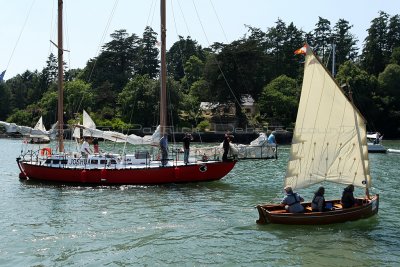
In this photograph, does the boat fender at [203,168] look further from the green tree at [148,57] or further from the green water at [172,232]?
the green tree at [148,57]

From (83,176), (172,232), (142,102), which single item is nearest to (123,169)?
(83,176)

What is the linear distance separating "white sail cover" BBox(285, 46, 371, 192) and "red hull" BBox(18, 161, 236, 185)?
12011mm

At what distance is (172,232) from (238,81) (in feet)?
274

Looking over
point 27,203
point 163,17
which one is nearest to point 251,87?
point 163,17

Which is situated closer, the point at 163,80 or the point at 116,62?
the point at 163,80

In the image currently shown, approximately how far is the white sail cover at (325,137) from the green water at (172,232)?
2480 millimetres

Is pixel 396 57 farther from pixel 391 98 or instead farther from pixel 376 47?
pixel 391 98

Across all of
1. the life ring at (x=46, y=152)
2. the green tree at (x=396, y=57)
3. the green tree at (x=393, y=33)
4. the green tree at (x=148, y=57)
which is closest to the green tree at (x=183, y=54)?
the green tree at (x=148, y=57)

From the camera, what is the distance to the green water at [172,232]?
18.3m

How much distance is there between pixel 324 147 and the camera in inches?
913

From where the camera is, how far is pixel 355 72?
107 meters

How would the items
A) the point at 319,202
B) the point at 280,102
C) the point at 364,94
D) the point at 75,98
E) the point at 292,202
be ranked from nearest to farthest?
the point at 292,202
the point at 319,202
the point at 280,102
the point at 364,94
the point at 75,98

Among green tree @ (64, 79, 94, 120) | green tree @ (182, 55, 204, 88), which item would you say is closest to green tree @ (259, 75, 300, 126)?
green tree @ (182, 55, 204, 88)

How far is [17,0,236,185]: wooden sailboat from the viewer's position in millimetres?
34219
